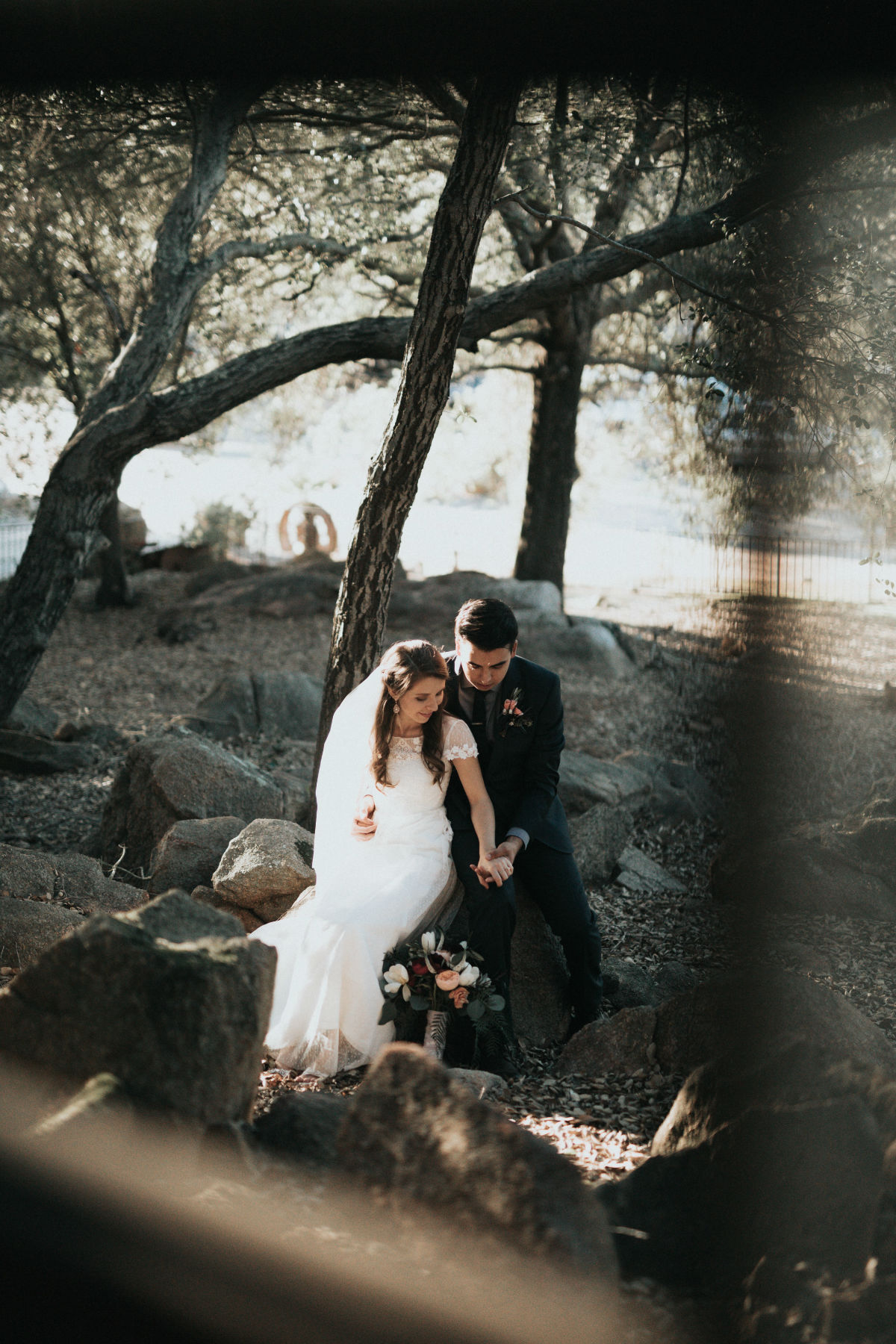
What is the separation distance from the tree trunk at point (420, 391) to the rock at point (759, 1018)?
228cm

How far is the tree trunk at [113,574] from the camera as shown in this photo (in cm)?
1208

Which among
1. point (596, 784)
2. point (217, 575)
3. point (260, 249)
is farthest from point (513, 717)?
point (217, 575)

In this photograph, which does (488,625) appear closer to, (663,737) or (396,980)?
(396,980)

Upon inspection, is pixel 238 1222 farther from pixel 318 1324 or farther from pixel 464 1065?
pixel 464 1065

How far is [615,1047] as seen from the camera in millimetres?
3398

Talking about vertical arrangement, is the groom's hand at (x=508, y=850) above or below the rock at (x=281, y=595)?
below

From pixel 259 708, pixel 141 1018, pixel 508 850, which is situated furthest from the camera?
pixel 259 708

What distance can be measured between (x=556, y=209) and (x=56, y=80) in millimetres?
5621

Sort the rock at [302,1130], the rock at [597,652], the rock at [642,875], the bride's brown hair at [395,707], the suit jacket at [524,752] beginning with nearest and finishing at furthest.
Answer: the rock at [302,1130] → the bride's brown hair at [395,707] → the suit jacket at [524,752] → the rock at [642,875] → the rock at [597,652]

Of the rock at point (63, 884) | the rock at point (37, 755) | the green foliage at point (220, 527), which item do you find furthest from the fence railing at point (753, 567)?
the rock at point (37, 755)

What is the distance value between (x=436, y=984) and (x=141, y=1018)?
1.49m

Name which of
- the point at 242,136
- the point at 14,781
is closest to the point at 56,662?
the point at 14,781

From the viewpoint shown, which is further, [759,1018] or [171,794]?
[171,794]

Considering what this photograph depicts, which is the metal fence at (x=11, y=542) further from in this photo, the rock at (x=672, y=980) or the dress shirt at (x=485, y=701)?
the rock at (x=672, y=980)
